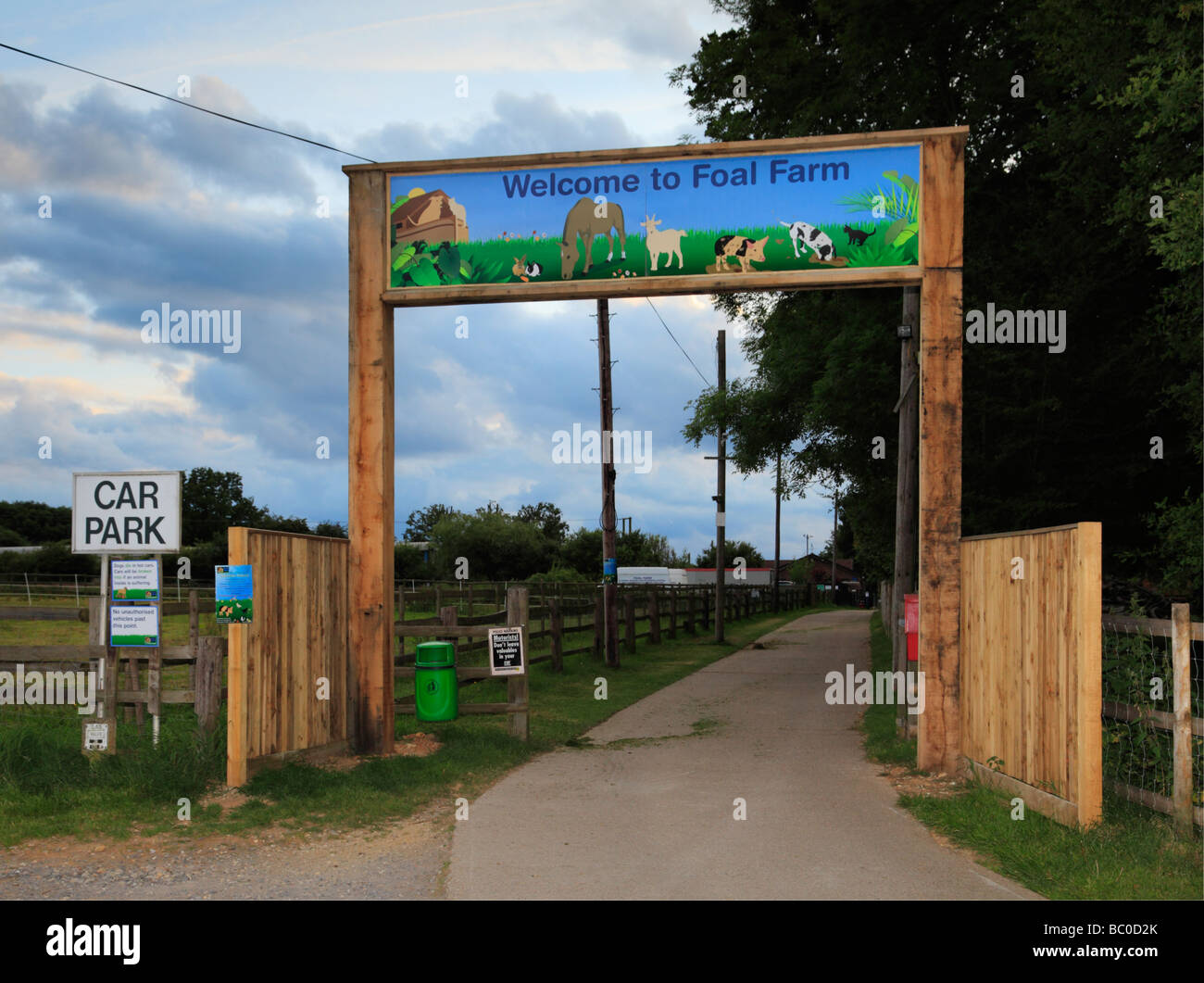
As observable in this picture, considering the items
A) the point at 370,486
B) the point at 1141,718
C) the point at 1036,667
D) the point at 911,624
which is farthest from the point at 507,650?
the point at 1141,718

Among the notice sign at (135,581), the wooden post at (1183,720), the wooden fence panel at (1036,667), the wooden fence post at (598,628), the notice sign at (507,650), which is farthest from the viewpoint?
the wooden fence post at (598,628)

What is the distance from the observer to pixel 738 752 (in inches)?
472

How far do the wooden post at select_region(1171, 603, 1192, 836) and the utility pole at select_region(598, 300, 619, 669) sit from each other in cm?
1585

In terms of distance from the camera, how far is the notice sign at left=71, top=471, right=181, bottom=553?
9602 mm

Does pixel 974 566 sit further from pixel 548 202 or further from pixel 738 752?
pixel 548 202

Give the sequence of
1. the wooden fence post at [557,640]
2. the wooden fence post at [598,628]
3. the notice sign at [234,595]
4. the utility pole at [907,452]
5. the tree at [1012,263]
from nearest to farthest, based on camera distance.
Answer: the notice sign at [234,595]
the utility pole at [907,452]
the tree at [1012,263]
the wooden fence post at [557,640]
the wooden fence post at [598,628]

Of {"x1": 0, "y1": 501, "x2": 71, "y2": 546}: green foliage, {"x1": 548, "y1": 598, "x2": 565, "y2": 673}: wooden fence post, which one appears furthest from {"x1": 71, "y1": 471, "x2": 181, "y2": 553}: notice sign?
{"x1": 0, "y1": 501, "x2": 71, "y2": 546}: green foliage

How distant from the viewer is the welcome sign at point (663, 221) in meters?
10.5

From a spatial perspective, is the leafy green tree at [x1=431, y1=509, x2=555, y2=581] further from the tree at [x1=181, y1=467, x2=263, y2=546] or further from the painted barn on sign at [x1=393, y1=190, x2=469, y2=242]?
the painted barn on sign at [x1=393, y1=190, x2=469, y2=242]

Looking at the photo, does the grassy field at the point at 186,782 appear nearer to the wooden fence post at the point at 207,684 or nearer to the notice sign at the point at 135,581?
the wooden fence post at the point at 207,684

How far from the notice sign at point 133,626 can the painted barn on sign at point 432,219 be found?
426cm

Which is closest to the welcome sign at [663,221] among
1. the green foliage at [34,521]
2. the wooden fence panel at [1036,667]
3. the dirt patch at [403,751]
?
the wooden fence panel at [1036,667]

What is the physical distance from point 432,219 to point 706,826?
20.9 feet

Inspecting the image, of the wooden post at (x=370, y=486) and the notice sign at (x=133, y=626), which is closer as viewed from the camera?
the notice sign at (x=133, y=626)
